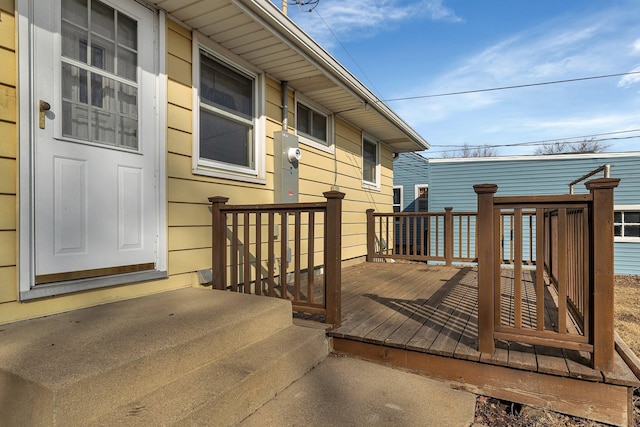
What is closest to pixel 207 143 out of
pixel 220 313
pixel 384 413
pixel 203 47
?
pixel 203 47

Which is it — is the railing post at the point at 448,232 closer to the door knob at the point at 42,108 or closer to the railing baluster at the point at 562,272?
the railing baluster at the point at 562,272

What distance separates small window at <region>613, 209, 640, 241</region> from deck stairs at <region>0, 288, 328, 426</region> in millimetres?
11293

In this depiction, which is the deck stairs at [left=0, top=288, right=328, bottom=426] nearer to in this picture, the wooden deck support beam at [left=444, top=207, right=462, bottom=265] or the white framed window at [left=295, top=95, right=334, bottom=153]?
the white framed window at [left=295, top=95, right=334, bottom=153]

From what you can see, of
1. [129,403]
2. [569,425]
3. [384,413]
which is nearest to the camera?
[129,403]

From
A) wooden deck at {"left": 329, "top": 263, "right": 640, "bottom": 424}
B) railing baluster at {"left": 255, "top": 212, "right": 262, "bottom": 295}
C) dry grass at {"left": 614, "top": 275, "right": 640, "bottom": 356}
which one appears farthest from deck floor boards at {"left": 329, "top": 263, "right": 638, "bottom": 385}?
dry grass at {"left": 614, "top": 275, "right": 640, "bottom": 356}

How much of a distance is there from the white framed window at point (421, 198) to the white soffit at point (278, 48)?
7.25 m

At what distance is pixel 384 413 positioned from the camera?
1605mm

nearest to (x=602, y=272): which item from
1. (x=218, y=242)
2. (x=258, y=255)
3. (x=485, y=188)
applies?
(x=485, y=188)

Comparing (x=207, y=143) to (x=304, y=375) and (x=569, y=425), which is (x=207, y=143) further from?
(x=569, y=425)

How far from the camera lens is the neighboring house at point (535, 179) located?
9453 mm

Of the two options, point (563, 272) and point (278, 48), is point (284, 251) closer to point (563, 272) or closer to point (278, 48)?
point (563, 272)

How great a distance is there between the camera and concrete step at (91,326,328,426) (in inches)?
49.8

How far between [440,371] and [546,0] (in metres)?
9.30

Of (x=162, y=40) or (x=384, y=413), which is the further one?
(x=162, y=40)
